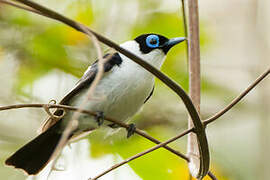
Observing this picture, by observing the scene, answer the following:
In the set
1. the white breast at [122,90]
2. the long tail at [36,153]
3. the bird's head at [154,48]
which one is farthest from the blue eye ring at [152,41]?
the long tail at [36,153]

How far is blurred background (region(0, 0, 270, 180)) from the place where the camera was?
2414 mm

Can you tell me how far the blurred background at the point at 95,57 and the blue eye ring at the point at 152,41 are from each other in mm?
105

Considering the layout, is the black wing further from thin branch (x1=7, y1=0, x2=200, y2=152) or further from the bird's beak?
thin branch (x1=7, y1=0, x2=200, y2=152)

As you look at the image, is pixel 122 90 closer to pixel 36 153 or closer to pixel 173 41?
pixel 173 41

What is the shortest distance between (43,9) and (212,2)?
11.5 feet

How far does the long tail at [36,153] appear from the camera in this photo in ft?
7.28

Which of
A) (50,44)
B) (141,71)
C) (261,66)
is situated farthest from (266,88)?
(50,44)

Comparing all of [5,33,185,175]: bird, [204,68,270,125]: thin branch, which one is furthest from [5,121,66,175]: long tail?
[204,68,270,125]: thin branch

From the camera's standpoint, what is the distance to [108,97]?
2.30 metres

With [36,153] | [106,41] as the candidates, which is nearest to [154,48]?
[36,153]

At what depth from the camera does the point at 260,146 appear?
7.92ft

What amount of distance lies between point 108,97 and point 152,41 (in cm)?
48

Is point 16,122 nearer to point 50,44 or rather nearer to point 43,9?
point 50,44

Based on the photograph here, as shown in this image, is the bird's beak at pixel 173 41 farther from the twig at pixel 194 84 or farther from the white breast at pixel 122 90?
the twig at pixel 194 84
